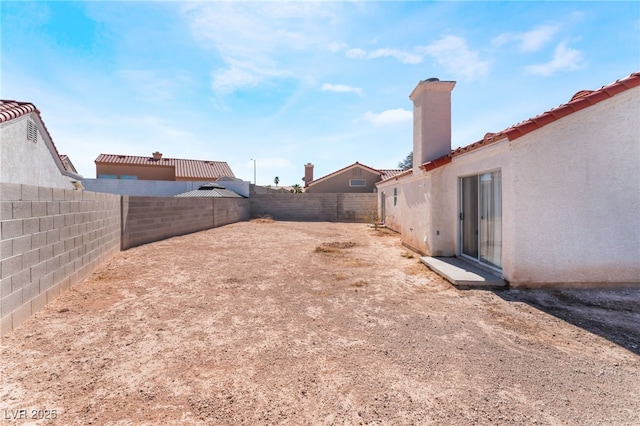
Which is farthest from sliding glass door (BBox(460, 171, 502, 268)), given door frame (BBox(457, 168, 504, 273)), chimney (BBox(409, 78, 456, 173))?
chimney (BBox(409, 78, 456, 173))

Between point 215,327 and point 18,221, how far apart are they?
287 centimetres

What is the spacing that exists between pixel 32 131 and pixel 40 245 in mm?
9980

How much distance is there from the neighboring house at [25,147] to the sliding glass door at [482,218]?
42.5 feet

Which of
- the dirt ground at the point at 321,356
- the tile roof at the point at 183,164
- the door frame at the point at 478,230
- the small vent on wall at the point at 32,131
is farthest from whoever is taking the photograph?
the tile roof at the point at 183,164

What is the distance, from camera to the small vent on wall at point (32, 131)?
10.3 meters

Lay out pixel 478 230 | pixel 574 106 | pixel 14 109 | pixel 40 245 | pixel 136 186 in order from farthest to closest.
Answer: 1. pixel 136 186
2. pixel 14 109
3. pixel 478 230
4. pixel 574 106
5. pixel 40 245

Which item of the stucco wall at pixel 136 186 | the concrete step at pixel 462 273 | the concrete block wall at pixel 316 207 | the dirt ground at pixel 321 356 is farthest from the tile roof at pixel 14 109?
the stucco wall at pixel 136 186

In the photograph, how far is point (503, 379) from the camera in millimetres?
2715

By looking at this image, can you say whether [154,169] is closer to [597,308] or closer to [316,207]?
[316,207]

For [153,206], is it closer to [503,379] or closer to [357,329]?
[357,329]

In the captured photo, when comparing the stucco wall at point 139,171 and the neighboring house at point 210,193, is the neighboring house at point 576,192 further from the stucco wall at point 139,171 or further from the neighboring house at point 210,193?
the stucco wall at point 139,171

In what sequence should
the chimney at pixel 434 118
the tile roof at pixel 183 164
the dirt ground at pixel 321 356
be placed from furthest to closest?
1. the tile roof at pixel 183 164
2. the chimney at pixel 434 118
3. the dirt ground at pixel 321 356

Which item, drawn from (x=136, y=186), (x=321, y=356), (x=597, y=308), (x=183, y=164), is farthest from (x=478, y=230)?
(x=183, y=164)

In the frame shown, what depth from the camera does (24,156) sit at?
10.1 m
